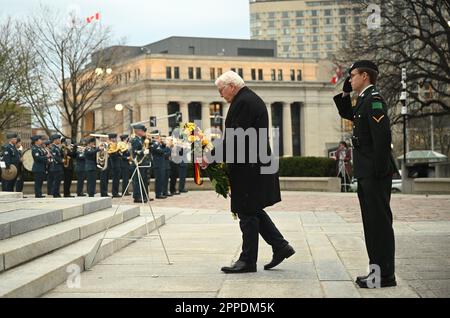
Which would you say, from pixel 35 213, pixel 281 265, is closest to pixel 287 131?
pixel 35 213

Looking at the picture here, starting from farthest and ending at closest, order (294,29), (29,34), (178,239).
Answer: (294,29) < (29,34) < (178,239)

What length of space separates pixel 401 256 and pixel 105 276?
3895mm

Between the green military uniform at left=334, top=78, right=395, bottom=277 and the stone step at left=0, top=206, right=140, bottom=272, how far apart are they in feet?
12.0

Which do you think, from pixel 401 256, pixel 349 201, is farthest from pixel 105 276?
pixel 349 201

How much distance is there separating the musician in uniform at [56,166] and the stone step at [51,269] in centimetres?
1336

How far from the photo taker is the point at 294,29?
19150 centimetres

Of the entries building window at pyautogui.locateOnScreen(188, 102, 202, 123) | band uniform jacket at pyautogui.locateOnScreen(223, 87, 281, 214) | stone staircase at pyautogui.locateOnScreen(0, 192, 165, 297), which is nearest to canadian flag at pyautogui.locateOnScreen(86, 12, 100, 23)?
stone staircase at pyautogui.locateOnScreen(0, 192, 165, 297)

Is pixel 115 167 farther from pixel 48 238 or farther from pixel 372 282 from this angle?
pixel 372 282

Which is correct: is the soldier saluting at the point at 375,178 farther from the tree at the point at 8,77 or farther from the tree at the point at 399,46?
the tree at the point at 8,77

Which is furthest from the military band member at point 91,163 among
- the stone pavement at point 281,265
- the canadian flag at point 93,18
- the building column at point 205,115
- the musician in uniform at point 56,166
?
the building column at point 205,115

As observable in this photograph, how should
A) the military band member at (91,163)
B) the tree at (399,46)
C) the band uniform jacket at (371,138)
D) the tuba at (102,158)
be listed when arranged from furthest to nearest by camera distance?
1. the tree at (399,46)
2. the tuba at (102,158)
3. the military band member at (91,163)
4. the band uniform jacket at (371,138)

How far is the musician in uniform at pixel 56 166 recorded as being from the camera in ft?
74.7

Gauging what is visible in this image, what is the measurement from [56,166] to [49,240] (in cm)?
1561
